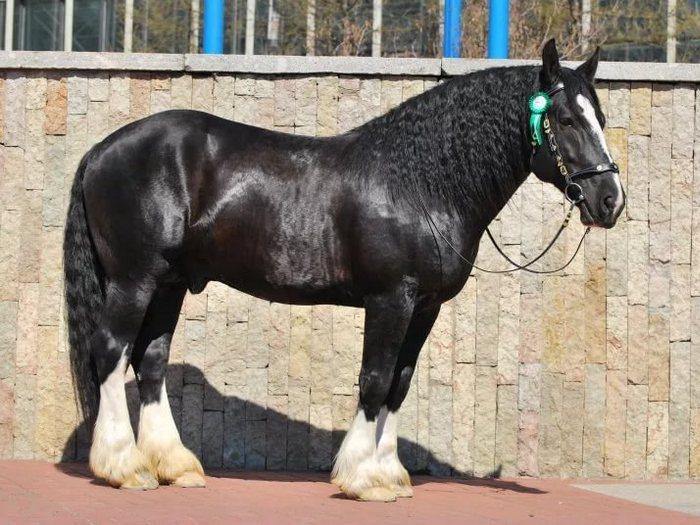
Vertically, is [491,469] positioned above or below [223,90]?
below

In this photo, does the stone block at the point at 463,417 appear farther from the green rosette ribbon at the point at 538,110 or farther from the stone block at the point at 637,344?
the green rosette ribbon at the point at 538,110

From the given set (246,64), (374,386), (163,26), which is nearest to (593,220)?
(374,386)

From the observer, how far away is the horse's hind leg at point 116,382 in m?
6.02

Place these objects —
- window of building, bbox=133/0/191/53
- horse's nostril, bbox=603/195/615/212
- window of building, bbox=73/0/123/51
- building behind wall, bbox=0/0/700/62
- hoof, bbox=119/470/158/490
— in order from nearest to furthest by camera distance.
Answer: horse's nostril, bbox=603/195/615/212 → hoof, bbox=119/470/158/490 → building behind wall, bbox=0/0/700/62 → window of building, bbox=133/0/191/53 → window of building, bbox=73/0/123/51

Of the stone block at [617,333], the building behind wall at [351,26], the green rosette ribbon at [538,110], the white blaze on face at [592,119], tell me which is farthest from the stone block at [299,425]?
the building behind wall at [351,26]

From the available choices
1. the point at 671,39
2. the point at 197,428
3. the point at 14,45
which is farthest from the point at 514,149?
the point at 14,45

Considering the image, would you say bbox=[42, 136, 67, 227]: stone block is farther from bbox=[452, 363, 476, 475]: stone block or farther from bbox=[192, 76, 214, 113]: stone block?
bbox=[452, 363, 476, 475]: stone block

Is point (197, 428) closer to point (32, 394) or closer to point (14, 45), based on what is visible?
point (32, 394)

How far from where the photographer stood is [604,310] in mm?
7355

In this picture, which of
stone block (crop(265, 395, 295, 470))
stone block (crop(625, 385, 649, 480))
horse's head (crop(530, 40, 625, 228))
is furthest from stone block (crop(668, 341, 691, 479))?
stone block (crop(265, 395, 295, 470))

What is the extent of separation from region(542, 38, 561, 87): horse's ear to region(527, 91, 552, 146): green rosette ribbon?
0.25ft

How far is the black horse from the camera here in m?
5.87

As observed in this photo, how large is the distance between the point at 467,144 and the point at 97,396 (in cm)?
243

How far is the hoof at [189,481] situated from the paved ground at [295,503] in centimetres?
7
